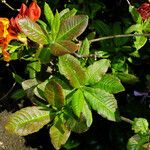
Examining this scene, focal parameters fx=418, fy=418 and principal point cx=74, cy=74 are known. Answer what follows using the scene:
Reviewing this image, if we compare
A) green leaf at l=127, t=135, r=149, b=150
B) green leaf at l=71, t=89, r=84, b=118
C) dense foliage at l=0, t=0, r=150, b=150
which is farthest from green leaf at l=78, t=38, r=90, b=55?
green leaf at l=127, t=135, r=149, b=150

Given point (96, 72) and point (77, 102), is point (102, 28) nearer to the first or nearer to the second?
point (96, 72)

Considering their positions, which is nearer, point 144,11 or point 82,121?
point 82,121

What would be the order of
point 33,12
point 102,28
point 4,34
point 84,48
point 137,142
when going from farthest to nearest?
1. point 102,28
2. point 84,48
3. point 137,142
4. point 33,12
5. point 4,34

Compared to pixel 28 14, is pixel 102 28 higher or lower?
lower

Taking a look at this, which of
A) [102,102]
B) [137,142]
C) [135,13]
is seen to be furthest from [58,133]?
[135,13]

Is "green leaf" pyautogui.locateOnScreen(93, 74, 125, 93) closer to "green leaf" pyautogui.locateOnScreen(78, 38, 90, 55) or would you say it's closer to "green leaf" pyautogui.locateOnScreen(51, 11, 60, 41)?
"green leaf" pyautogui.locateOnScreen(78, 38, 90, 55)

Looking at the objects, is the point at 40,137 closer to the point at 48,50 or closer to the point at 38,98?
the point at 38,98
